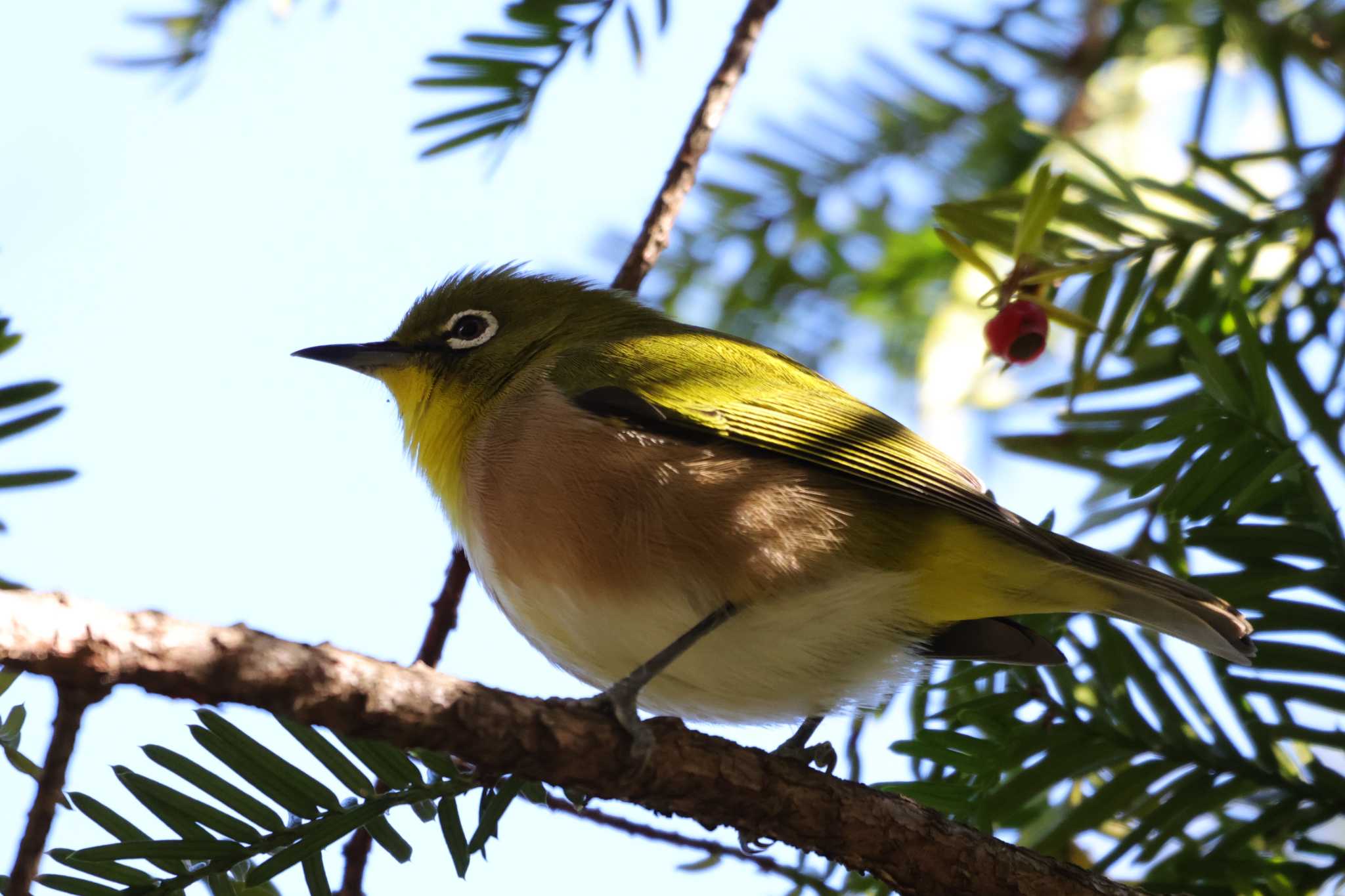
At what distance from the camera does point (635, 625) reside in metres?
3.32

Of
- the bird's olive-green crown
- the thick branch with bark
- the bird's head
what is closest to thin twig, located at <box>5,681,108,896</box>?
the thick branch with bark

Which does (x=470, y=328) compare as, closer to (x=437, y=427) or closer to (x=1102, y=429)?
(x=437, y=427)

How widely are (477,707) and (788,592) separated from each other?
1535 millimetres

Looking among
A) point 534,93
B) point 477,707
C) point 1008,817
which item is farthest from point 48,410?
point 1008,817

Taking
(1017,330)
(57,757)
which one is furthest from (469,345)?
(57,757)

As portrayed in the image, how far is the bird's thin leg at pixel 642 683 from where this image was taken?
226cm

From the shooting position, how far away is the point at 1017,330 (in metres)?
3.34

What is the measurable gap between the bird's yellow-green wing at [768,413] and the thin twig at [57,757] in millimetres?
2170

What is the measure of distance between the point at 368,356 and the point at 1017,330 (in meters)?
2.38

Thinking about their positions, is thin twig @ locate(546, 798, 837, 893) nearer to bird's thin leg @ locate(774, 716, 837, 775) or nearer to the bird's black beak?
bird's thin leg @ locate(774, 716, 837, 775)

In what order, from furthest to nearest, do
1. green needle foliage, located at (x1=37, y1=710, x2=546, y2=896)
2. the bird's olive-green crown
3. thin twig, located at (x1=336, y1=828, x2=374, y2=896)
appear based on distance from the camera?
the bird's olive-green crown
thin twig, located at (x1=336, y1=828, x2=374, y2=896)
green needle foliage, located at (x1=37, y1=710, x2=546, y2=896)

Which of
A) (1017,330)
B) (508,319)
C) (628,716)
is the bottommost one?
(628,716)

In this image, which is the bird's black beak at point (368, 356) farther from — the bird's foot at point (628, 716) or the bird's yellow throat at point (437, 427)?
the bird's foot at point (628, 716)

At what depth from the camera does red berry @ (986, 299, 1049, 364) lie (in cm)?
334
